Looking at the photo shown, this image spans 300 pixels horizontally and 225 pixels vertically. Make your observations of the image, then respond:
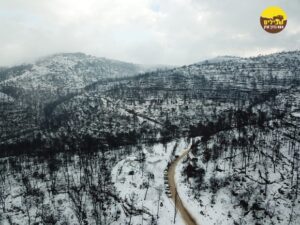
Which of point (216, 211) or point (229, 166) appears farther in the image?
point (229, 166)

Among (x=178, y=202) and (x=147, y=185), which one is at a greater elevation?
(x=147, y=185)

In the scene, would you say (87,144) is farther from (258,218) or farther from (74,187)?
(258,218)

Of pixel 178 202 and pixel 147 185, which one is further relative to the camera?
pixel 147 185

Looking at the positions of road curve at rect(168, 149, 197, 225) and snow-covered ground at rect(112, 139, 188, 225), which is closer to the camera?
Result: road curve at rect(168, 149, 197, 225)

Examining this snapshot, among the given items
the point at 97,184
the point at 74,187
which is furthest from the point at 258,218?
the point at 74,187

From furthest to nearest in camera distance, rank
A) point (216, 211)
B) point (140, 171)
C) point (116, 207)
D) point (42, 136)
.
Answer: point (42, 136)
point (140, 171)
point (116, 207)
point (216, 211)

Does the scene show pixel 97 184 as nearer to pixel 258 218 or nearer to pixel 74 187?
pixel 74 187

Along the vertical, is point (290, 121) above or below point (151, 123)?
above

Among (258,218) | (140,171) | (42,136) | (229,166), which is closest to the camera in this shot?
(258,218)

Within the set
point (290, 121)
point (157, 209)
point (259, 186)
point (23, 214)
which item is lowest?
point (23, 214)

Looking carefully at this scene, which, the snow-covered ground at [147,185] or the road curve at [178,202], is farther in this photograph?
the snow-covered ground at [147,185]
